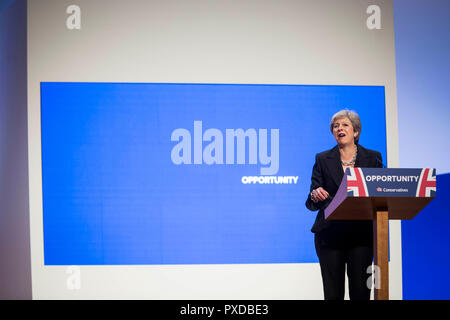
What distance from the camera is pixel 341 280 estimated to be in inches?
111

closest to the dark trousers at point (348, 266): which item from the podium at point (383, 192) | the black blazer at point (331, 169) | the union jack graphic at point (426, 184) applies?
the black blazer at point (331, 169)

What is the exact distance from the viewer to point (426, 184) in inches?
82.5

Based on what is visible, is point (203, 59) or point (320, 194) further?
point (203, 59)

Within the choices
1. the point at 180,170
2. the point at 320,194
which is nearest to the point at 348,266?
the point at 320,194

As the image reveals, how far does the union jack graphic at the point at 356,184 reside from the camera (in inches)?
81.0

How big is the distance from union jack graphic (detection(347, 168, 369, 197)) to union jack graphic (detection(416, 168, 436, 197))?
24cm

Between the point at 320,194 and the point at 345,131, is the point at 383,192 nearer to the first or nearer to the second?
the point at 320,194

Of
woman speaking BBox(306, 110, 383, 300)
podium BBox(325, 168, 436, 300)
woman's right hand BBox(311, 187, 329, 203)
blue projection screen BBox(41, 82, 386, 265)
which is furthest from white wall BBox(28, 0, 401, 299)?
podium BBox(325, 168, 436, 300)

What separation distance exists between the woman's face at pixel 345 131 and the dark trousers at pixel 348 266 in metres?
0.69

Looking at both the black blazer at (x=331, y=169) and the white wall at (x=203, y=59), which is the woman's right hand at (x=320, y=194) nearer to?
the black blazer at (x=331, y=169)

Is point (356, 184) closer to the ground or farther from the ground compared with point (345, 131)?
closer to the ground

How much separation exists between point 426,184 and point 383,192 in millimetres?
193

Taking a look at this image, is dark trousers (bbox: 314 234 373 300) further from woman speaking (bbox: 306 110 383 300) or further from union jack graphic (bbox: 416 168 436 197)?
union jack graphic (bbox: 416 168 436 197)
